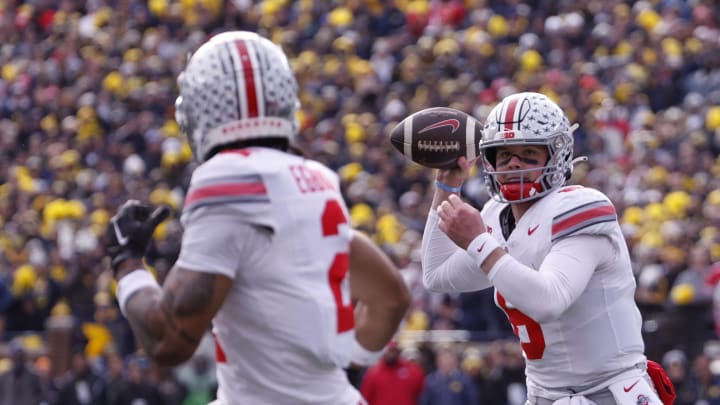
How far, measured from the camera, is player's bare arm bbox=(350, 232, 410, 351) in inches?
152

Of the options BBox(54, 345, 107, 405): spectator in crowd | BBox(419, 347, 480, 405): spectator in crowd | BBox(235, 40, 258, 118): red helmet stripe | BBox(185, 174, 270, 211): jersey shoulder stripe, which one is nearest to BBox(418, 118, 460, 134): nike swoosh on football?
BBox(235, 40, 258, 118): red helmet stripe

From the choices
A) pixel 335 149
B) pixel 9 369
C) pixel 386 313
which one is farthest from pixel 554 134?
pixel 335 149

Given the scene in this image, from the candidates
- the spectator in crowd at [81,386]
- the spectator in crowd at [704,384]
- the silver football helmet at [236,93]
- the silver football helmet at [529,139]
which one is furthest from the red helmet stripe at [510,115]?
the spectator in crowd at [81,386]

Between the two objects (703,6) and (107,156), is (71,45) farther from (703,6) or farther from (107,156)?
(703,6)

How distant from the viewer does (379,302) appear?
3.88 meters

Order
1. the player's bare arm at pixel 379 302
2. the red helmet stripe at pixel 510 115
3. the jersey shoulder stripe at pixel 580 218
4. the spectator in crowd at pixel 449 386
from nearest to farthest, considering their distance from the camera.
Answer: the player's bare arm at pixel 379 302
the jersey shoulder stripe at pixel 580 218
the red helmet stripe at pixel 510 115
the spectator in crowd at pixel 449 386

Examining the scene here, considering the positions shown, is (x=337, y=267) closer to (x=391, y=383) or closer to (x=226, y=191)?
(x=226, y=191)

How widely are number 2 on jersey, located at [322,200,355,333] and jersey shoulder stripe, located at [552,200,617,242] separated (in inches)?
42.8

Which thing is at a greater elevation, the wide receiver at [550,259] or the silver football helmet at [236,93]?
the silver football helmet at [236,93]

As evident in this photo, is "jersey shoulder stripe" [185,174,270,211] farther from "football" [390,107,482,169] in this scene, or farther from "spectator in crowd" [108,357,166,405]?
"spectator in crowd" [108,357,166,405]

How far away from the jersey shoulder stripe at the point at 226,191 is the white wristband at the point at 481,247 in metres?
1.15

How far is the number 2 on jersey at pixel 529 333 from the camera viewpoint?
4.65 meters

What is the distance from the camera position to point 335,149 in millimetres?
16016

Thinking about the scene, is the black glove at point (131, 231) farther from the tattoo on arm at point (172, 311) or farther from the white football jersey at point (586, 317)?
the white football jersey at point (586, 317)
